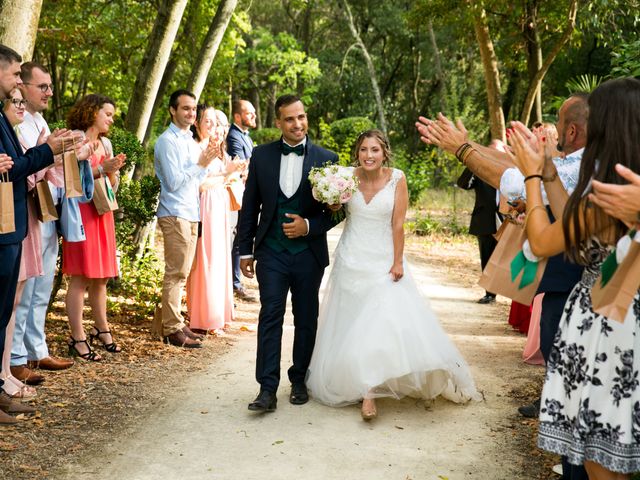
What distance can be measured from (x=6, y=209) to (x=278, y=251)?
212 centimetres

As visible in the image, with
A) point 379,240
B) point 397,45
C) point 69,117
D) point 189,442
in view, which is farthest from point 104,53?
point 397,45

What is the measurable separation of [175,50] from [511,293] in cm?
1282

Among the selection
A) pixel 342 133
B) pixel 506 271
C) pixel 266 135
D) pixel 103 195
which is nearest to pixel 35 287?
pixel 103 195

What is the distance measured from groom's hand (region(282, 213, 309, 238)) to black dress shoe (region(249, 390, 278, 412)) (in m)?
1.28

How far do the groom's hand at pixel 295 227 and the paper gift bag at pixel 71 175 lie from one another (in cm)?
167

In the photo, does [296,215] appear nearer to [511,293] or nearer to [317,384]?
[317,384]

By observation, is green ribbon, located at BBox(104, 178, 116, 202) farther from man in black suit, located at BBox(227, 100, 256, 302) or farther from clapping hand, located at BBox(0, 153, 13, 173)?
man in black suit, located at BBox(227, 100, 256, 302)

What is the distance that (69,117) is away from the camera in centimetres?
743

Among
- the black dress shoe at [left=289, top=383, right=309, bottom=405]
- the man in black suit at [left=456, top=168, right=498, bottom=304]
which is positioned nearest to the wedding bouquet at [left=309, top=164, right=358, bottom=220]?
the black dress shoe at [left=289, top=383, right=309, bottom=405]

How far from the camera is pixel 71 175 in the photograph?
5.97 meters

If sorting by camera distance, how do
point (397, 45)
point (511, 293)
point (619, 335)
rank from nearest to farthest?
point (619, 335), point (511, 293), point (397, 45)

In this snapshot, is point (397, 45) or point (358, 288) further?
point (397, 45)

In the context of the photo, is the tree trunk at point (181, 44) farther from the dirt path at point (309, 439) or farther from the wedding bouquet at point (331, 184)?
the wedding bouquet at point (331, 184)

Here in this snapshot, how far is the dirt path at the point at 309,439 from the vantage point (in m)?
4.92
